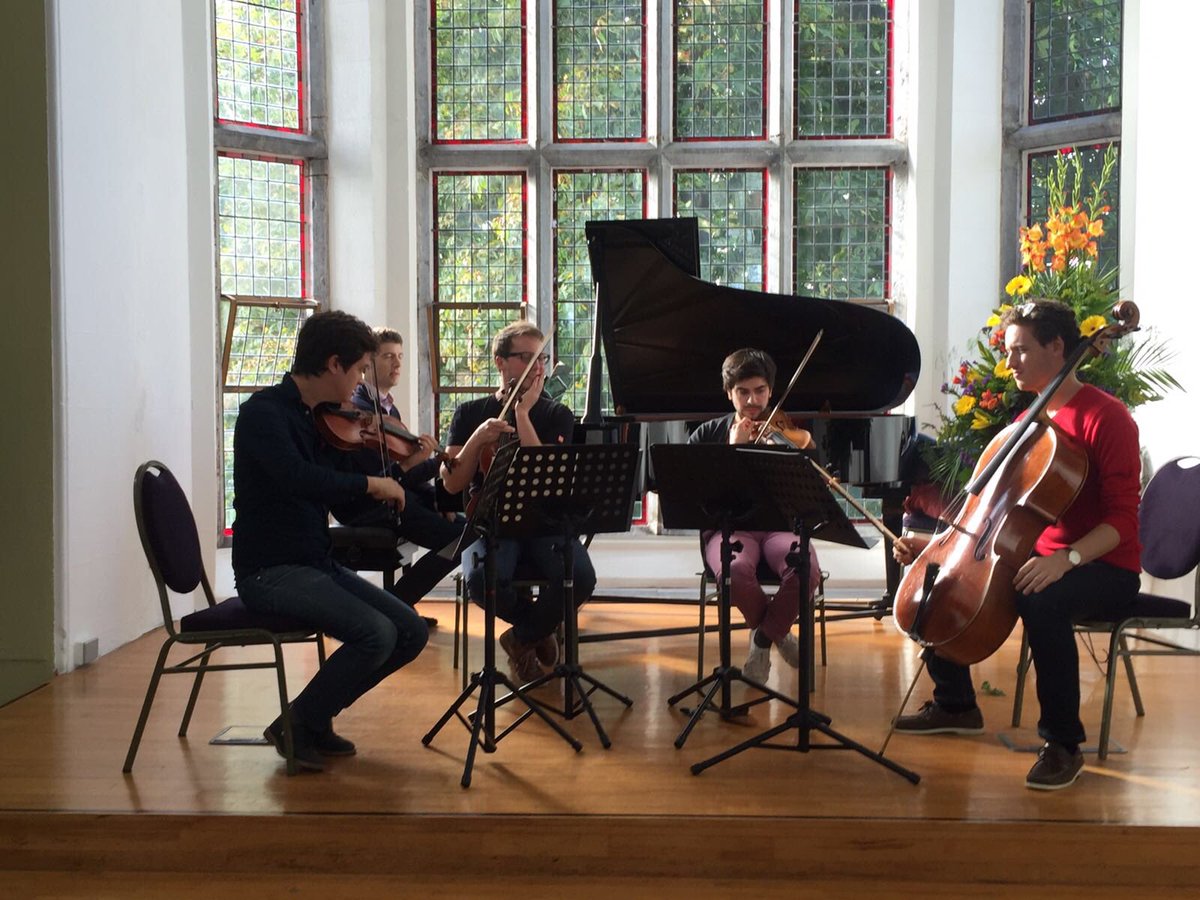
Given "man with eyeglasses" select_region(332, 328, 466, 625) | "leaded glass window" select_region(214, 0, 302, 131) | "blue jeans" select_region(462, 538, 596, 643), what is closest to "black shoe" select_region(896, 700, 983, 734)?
A: "blue jeans" select_region(462, 538, 596, 643)

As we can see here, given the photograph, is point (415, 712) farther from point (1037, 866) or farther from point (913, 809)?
point (1037, 866)

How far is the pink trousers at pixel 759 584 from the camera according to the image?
13.4ft

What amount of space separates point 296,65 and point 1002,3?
12.7 feet

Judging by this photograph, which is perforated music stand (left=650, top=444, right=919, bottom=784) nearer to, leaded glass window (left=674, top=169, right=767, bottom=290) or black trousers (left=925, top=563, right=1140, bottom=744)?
black trousers (left=925, top=563, right=1140, bottom=744)

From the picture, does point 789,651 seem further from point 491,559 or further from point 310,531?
point 310,531

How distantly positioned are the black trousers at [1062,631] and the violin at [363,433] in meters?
1.86

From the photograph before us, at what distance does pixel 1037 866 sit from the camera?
2.92m

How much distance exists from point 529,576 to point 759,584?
2.58 feet

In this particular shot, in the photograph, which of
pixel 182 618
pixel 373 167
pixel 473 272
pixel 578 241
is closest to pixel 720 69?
pixel 578 241

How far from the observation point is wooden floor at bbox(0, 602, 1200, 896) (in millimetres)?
2924

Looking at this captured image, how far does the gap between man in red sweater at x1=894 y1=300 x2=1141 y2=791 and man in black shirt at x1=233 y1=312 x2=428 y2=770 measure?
1.49 metres

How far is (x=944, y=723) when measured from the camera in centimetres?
376

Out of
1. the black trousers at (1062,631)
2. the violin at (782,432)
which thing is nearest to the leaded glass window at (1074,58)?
the violin at (782,432)

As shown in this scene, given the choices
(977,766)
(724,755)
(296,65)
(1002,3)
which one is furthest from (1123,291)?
(296,65)
